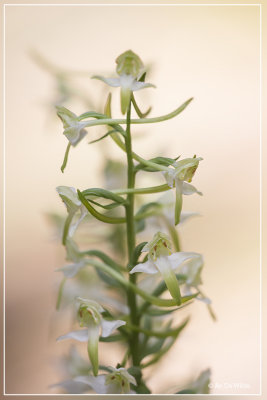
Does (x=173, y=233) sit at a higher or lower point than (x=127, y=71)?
lower

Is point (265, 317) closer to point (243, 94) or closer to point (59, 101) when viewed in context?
point (243, 94)

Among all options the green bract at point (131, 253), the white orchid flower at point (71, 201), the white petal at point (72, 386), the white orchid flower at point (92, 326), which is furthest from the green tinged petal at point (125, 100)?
the white petal at point (72, 386)

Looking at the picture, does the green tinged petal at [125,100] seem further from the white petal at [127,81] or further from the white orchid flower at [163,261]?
the white orchid flower at [163,261]

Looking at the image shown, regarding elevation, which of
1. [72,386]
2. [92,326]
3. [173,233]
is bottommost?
[72,386]

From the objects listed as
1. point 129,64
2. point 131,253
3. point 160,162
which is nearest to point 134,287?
point 131,253

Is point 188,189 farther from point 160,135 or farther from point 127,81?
point 160,135

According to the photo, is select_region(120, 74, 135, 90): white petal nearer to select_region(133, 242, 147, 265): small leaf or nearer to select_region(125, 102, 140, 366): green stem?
select_region(125, 102, 140, 366): green stem
